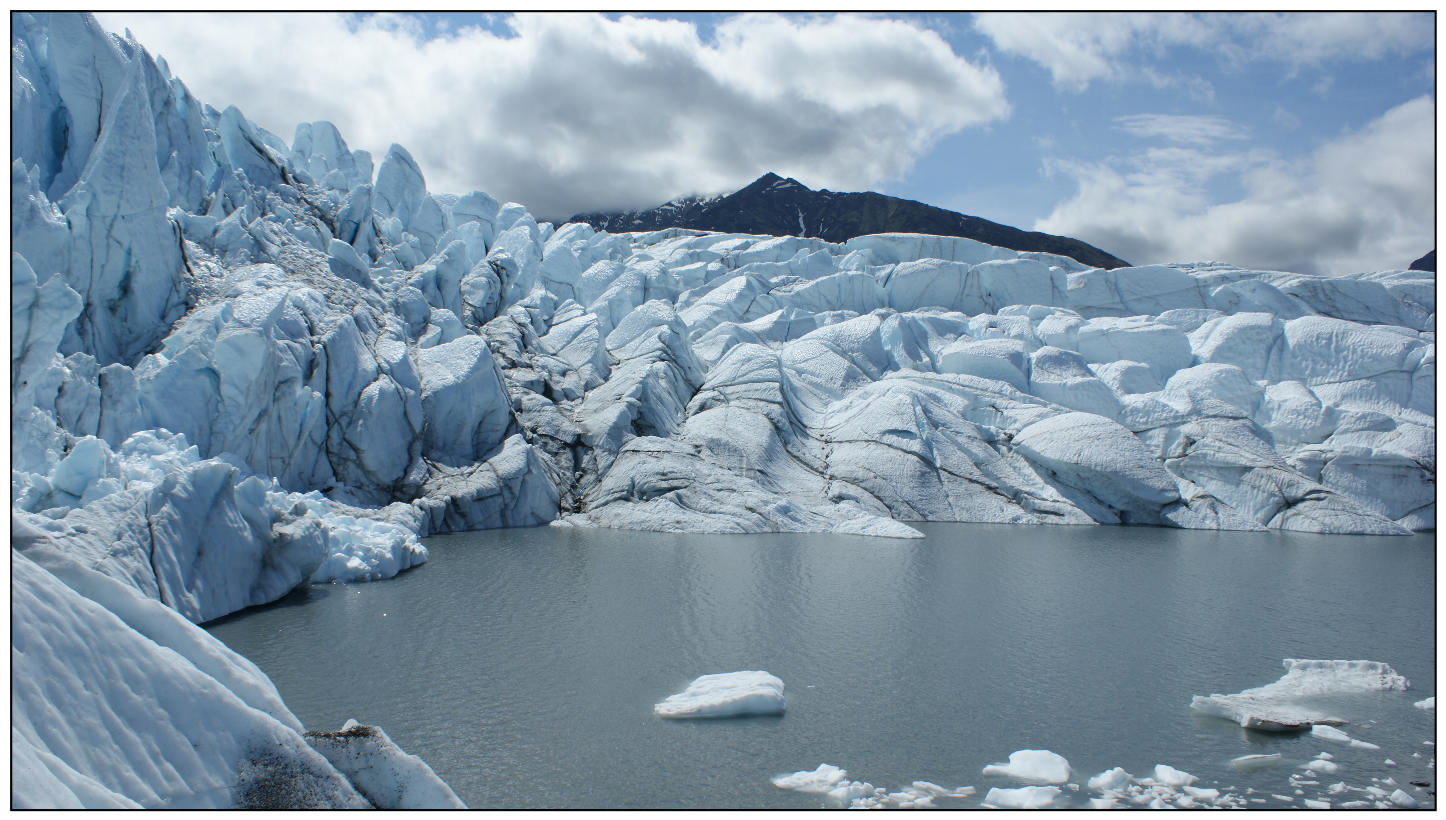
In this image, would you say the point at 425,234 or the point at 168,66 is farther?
the point at 425,234

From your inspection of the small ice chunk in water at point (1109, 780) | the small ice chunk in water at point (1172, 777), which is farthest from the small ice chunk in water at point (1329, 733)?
the small ice chunk in water at point (1109, 780)

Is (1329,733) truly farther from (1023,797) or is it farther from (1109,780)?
(1023,797)

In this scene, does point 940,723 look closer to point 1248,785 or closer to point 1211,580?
point 1248,785

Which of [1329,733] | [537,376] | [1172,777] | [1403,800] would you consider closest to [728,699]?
[1172,777]

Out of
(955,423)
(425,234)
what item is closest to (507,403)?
(425,234)

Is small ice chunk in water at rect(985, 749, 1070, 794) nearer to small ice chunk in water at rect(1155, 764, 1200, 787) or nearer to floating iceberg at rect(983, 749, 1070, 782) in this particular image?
floating iceberg at rect(983, 749, 1070, 782)

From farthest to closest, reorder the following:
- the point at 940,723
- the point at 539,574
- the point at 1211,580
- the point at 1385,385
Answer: the point at 1385,385 → the point at 1211,580 → the point at 539,574 → the point at 940,723
